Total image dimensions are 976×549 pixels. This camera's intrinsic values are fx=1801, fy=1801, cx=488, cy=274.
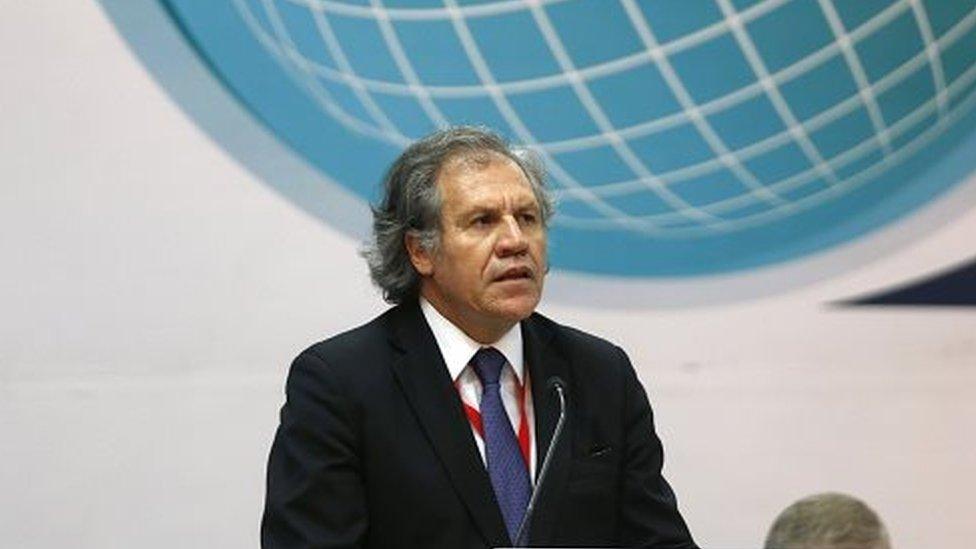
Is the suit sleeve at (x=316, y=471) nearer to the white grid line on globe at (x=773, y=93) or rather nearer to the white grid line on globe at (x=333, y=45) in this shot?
the white grid line on globe at (x=333, y=45)

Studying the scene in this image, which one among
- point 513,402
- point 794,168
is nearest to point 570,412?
point 513,402

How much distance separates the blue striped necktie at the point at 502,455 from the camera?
2.53 metres

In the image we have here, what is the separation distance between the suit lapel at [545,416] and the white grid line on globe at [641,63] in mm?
788

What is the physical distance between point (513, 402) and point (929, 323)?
1292 mm

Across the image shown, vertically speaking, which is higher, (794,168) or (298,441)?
(794,168)

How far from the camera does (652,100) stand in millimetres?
3498

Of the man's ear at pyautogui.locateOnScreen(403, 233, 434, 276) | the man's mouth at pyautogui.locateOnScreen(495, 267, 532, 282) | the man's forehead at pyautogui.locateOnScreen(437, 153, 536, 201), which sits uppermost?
the man's forehead at pyautogui.locateOnScreen(437, 153, 536, 201)

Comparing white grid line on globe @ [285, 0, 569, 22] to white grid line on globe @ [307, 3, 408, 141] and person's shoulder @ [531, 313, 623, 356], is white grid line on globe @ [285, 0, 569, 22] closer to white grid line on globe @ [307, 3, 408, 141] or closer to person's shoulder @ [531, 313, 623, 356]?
white grid line on globe @ [307, 3, 408, 141]

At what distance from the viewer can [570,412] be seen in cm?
264

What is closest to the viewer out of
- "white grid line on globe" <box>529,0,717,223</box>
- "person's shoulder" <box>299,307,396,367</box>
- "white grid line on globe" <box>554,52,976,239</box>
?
"person's shoulder" <box>299,307,396,367</box>

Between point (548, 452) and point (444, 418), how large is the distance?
0.51 ft

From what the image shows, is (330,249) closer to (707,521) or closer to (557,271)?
(557,271)

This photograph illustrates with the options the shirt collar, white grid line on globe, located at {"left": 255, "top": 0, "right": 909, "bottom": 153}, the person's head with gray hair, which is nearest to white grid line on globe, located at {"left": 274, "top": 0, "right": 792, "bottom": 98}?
white grid line on globe, located at {"left": 255, "top": 0, "right": 909, "bottom": 153}

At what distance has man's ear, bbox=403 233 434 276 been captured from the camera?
8.65 ft
